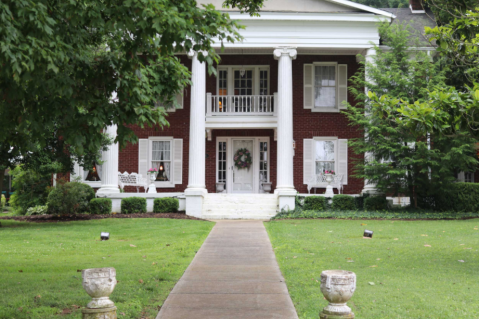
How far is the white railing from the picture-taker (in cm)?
2295

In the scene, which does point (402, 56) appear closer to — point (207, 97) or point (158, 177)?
point (207, 97)

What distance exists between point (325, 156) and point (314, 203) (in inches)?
165

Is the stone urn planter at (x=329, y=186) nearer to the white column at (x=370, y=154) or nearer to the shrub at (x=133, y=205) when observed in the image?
the white column at (x=370, y=154)

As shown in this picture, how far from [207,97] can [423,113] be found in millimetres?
16150

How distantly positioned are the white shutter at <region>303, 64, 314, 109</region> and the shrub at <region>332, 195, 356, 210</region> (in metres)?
5.21

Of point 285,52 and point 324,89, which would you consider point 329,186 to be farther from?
point 285,52

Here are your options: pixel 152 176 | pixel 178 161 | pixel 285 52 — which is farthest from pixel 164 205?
pixel 285 52

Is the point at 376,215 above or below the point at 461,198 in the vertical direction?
below

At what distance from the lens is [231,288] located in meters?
7.05

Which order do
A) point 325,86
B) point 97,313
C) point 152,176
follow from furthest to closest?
1. point 325,86
2. point 152,176
3. point 97,313

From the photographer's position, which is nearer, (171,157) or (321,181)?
(321,181)

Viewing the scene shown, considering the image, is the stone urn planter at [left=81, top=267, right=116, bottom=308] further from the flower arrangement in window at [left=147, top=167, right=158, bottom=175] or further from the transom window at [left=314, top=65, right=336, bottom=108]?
the transom window at [left=314, top=65, right=336, bottom=108]

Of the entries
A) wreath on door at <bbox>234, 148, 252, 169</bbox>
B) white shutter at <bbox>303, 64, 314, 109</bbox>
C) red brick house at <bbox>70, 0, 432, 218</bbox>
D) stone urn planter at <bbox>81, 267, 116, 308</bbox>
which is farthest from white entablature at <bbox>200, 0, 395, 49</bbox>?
stone urn planter at <bbox>81, 267, 116, 308</bbox>

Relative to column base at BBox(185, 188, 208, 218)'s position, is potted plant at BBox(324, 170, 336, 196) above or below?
above
